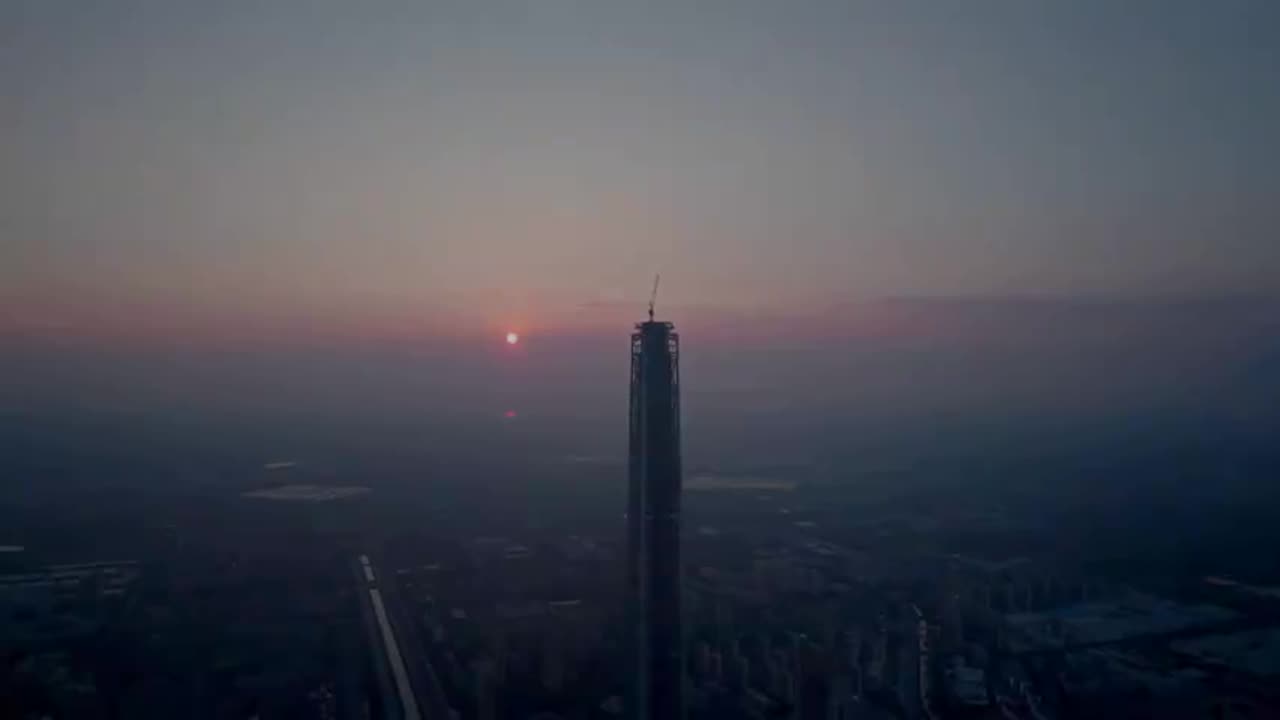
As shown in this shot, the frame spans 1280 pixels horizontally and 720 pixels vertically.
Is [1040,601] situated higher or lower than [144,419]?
lower

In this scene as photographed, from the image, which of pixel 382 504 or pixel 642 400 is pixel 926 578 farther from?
pixel 382 504

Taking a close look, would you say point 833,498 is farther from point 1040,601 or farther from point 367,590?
point 367,590

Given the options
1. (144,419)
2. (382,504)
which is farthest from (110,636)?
(144,419)

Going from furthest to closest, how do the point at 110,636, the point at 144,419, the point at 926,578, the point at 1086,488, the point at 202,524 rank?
the point at 144,419, the point at 1086,488, the point at 202,524, the point at 926,578, the point at 110,636

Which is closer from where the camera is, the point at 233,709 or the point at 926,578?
the point at 233,709

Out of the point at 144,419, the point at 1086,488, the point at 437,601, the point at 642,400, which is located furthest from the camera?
the point at 144,419

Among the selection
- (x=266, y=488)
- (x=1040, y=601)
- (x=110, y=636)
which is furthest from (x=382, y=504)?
(x=1040, y=601)
